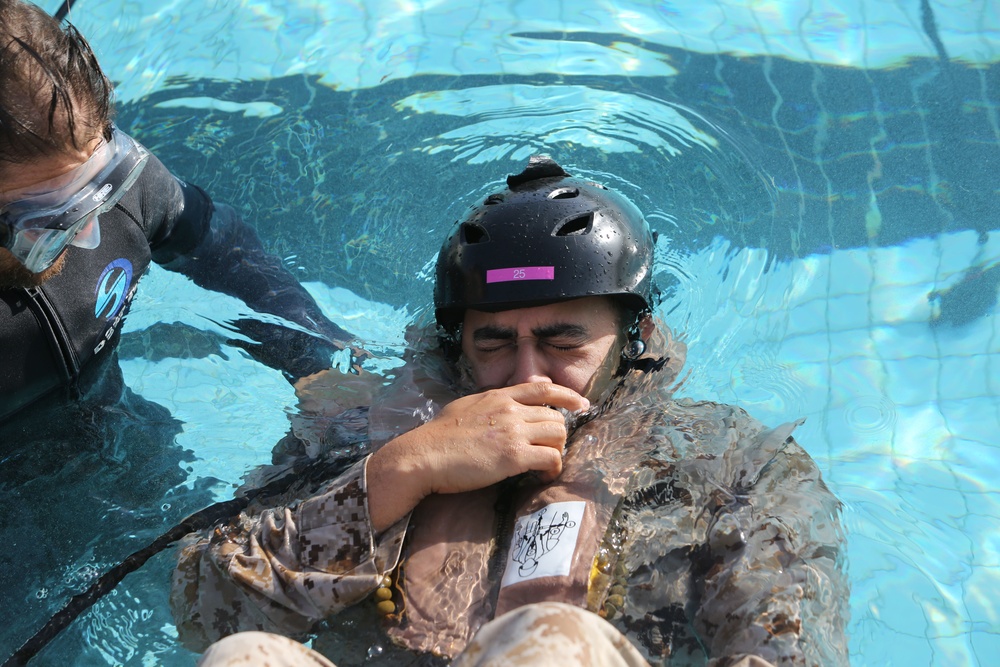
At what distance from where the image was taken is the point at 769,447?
341 cm

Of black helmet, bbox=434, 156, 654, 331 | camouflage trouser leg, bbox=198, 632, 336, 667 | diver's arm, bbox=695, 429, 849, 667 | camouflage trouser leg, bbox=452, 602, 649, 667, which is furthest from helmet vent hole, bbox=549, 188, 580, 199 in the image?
camouflage trouser leg, bbox=198, 632, 336, 667

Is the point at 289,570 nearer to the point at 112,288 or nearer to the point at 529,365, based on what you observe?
the point at 529,365

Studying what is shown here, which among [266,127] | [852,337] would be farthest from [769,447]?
[266,127]

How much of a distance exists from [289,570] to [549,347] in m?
1.22

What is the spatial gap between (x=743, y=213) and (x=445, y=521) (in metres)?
3.15

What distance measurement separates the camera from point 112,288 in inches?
165

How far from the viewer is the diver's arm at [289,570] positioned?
3.17 m

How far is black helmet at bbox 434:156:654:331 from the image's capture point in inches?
146

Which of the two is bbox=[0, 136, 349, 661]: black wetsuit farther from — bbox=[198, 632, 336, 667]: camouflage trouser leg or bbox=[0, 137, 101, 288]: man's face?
bbox=[198, 632, 336, 667]: camouflage trouser leg

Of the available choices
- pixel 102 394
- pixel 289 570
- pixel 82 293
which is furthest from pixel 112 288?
pixel 289 570

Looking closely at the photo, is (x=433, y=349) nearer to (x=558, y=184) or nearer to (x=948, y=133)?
(x=558, y=184)

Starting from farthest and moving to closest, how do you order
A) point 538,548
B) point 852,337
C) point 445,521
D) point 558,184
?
point 852,337, point 558,184, point 445,521, point 538,548

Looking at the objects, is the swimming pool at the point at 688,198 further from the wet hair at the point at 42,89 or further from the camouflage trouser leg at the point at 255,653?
the wet hair at the point at 42,89

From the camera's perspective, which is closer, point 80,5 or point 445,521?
point 445,521
